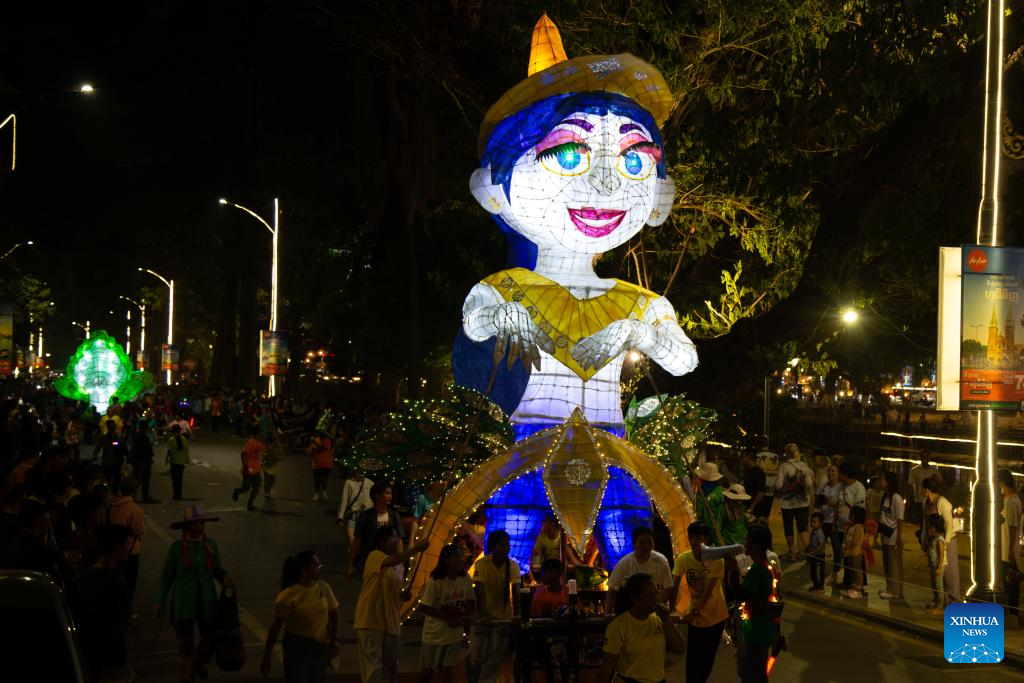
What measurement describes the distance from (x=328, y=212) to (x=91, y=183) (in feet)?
51.6

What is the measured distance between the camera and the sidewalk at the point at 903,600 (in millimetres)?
13031

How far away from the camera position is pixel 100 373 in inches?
1873

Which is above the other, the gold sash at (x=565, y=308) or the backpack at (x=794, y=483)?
the gold sash at (x=565, y=308)

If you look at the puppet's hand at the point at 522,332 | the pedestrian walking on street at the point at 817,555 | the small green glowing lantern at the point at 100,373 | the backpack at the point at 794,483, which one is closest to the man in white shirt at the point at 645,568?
the puppet's hand at the point at 522,332


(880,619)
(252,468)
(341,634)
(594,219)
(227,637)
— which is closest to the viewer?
(227,637)

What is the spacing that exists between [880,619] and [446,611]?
6.67 m

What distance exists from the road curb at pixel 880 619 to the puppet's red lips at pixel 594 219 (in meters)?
5.19

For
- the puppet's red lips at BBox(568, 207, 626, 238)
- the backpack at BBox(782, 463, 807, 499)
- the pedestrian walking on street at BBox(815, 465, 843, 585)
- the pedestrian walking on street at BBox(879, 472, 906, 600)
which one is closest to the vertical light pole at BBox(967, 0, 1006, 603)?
the pedestrian walking on street at BBox(879, 472, 906, 600)

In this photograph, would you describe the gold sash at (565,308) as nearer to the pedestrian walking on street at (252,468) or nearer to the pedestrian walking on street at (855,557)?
the pedestrian walking on street at (855,557)

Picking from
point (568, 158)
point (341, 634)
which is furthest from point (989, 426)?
point (341, 634)

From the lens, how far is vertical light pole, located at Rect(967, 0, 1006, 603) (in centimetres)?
1320

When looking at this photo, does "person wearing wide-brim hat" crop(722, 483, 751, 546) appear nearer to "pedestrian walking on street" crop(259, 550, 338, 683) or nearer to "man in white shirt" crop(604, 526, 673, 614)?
"man in white shirt" crop(604, 526, 673, 614)

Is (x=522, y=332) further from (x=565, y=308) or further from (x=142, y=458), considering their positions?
(x=142, y=458)

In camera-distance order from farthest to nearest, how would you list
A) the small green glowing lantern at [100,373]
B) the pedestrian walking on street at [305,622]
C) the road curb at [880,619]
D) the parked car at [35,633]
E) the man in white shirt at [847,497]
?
1. the small green glowing lantern at [100,373]
2. the man in white shirt at [847,497]
3. the road curb at [880,619]
4. the pedestrian walking on street at [305,622]
5. the parked car at [35,633]
